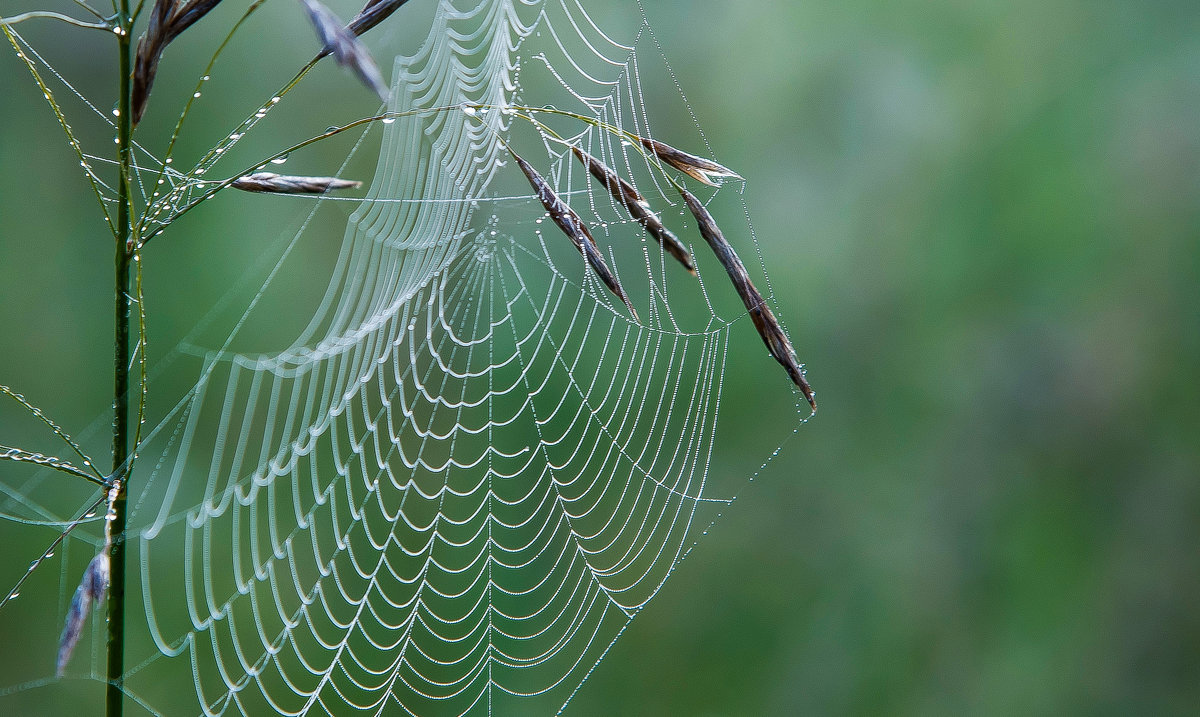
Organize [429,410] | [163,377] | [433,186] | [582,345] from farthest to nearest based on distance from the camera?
1. [582,345]
2. [429,410]
3. [163,377]
4. [433,186]

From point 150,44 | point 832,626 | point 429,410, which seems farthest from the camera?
point 832,626

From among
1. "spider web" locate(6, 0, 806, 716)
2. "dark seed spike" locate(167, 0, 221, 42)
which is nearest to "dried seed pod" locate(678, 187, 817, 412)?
"dark seed spike" locate(167, 0, 221, 42)

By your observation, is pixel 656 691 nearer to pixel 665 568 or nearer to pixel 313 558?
pixel 665 568

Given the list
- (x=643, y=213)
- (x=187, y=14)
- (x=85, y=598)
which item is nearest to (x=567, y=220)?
(x=643, y=213)

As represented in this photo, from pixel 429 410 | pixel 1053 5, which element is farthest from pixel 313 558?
pixel 1053 5

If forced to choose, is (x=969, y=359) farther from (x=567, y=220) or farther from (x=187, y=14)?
(x=187, y=14)

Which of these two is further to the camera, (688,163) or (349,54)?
(688,163)
